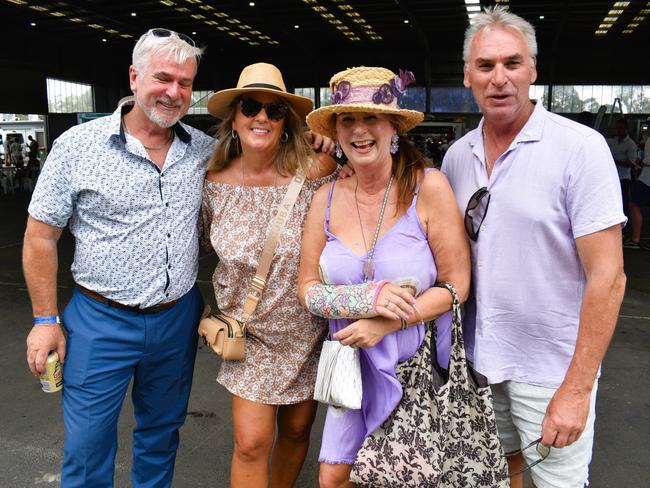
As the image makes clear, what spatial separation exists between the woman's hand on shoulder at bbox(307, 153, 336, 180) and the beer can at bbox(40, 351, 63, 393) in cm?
125

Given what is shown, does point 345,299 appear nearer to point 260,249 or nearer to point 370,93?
point 260,249

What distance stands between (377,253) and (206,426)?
2.29 metres

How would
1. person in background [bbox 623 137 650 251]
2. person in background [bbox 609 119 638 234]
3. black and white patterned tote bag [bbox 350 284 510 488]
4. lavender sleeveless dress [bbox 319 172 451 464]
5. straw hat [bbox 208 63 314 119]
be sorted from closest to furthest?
1. black and white patterned tote bag [bbox 350 284 510 488]
2. lavender sleeveless dress [bbox 319 172 451 464]
3. straw hat [bbox 208 63 314 119]
4. person in background [bbox 623 137 650 251]
5. person in background [bbox 609 119 638 234]

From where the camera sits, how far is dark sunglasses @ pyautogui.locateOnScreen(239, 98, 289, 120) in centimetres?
243

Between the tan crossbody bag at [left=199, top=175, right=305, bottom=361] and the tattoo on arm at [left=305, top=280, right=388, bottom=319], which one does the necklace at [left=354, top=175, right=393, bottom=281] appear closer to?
the tattoo on arm at [left=305, top=280, right=388, bottom=319]

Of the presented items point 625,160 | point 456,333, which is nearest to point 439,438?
point 456,333

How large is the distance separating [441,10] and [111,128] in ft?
76.5

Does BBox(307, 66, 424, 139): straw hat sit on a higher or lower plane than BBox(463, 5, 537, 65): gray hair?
lower

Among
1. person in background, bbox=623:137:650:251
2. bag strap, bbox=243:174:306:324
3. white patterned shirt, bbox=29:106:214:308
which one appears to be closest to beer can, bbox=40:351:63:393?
white patterned shirt, bbox=29:106:214:308

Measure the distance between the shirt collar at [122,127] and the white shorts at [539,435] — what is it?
162 centimetres

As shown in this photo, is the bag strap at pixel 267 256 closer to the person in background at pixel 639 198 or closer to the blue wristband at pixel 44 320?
the blue wristband at pixel 44 320

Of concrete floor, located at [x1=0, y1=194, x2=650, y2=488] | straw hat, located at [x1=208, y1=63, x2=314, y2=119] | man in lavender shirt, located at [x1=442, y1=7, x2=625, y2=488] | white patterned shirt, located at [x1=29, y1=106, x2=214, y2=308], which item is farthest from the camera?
concrete floor, located at [x1=0, y1=194, x2=650, y2=488]

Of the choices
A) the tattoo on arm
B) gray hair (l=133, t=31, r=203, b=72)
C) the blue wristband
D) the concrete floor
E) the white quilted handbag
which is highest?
gray hair (l=133, t=31, r=203, b=72)

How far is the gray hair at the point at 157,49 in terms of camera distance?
2.31 m
